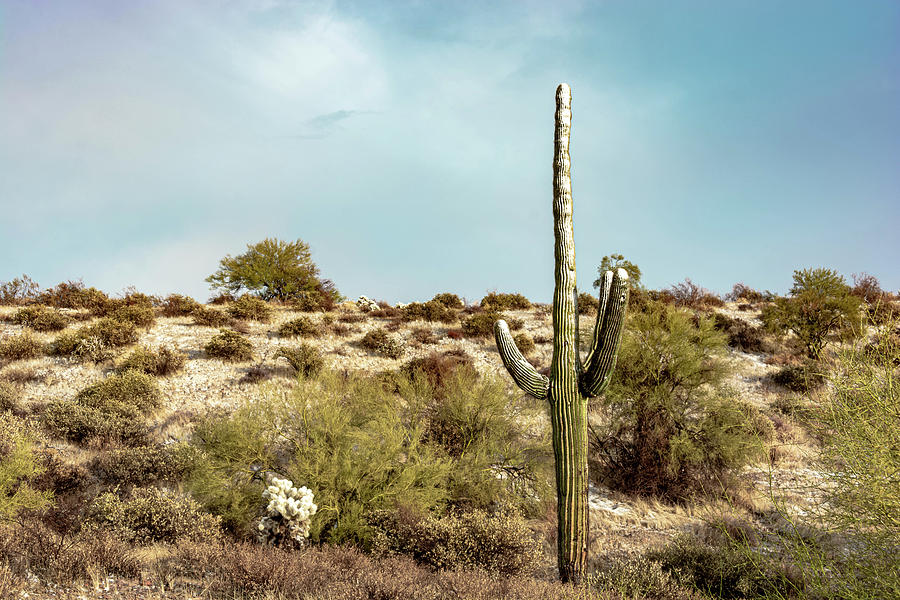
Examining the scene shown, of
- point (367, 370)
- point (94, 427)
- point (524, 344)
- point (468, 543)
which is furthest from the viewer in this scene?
point (524, 344)

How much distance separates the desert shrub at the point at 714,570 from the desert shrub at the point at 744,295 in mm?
25002

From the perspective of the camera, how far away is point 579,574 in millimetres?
6738

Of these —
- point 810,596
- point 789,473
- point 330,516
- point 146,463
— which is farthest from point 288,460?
point 789,473

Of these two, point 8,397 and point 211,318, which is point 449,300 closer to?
point 211,318

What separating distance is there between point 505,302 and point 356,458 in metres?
18.2

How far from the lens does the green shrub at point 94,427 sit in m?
12.2

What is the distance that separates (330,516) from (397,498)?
104cm

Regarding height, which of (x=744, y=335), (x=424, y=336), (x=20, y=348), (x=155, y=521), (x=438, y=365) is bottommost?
(x=155, y=521)

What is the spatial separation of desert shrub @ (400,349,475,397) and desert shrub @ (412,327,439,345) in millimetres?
1131

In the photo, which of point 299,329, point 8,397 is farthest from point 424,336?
point 8,397

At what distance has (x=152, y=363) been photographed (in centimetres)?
1606

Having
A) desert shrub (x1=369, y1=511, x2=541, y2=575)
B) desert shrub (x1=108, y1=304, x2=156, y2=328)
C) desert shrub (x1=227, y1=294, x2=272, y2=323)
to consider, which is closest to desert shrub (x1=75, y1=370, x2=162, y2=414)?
desert shrub (x1=108, y1=304, x2=156, y2=328)

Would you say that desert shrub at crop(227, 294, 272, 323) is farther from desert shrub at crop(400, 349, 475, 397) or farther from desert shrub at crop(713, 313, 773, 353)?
desert shrub at crop(713, 313, 773, 353)

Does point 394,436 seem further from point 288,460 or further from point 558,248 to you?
point 558,248
